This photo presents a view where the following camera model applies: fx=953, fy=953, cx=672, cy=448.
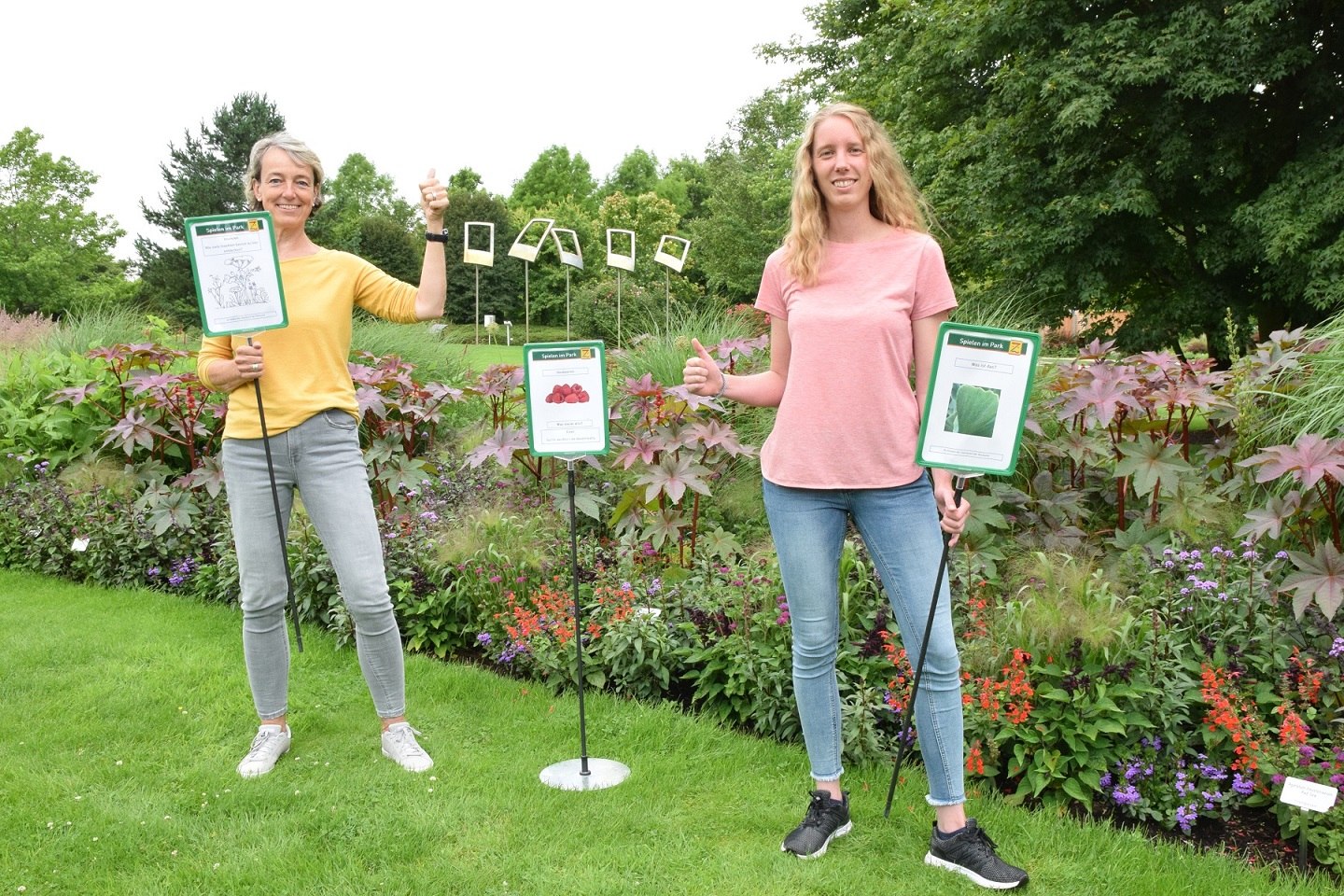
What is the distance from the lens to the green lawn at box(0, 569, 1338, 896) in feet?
7.39

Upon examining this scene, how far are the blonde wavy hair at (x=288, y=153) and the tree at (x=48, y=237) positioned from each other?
31.5m

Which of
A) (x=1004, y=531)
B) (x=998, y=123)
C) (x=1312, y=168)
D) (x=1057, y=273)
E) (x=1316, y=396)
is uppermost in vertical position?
(x=998, y=123)

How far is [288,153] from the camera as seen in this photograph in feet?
8.80

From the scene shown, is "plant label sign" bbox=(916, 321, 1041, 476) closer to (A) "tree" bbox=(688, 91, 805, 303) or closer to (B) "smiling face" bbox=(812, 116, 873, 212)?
(B) "smiling face" bbox=(812, 116, 873, 212)

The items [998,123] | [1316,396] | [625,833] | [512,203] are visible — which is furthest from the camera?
[512,203]

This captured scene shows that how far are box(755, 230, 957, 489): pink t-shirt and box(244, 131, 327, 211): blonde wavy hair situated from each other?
1538 millimetres

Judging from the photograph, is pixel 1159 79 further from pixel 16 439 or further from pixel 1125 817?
pixel 16 439

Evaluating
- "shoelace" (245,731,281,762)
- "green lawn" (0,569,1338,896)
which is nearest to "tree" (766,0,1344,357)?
"green lawn" (0,569,1338,896)

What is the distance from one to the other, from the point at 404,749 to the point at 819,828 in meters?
1.28

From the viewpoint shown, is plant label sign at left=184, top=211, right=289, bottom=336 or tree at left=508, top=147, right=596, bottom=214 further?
tree at left=508, top=147, right=596, bottom=214

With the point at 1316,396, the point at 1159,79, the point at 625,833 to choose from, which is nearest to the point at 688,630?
the point at 625,833

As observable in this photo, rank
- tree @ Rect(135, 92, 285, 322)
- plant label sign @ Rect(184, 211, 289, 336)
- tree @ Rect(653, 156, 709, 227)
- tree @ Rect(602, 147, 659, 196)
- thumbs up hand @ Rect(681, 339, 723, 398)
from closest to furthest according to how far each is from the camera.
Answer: thumbs up hand @ Rect(681, 339, 723, 398) < plant label sign @ Rect(184, 211, 289, 336) < tree @ Rect(135, 92, 285, 322) < tree @ Rect(653, 156, 709, 227) < tree @ Rect(602, 147, 659, 196)

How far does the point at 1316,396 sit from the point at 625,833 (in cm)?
252

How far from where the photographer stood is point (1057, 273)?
11648 millimetres
